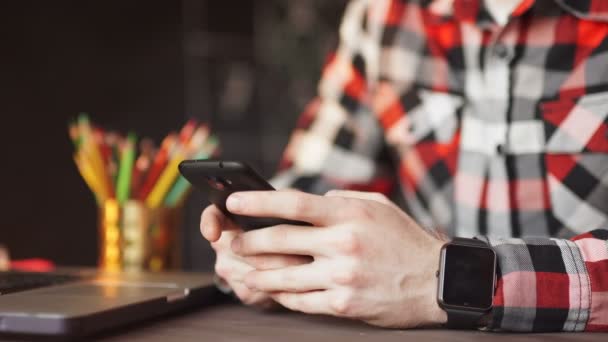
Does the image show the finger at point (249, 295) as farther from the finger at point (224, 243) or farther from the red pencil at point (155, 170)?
the red pencil at point (155, 170)

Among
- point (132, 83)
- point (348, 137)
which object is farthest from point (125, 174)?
point (132, 83)

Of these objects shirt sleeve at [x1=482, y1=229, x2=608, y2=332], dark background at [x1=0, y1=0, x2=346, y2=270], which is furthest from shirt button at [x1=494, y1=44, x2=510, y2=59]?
dark background at [x1=0, y1=0, x2=346, y2=270]

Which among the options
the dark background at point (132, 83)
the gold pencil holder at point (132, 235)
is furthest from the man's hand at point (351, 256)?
the dark background at point (132, 83)

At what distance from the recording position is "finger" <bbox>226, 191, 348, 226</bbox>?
634mm

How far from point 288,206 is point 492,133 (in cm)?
47

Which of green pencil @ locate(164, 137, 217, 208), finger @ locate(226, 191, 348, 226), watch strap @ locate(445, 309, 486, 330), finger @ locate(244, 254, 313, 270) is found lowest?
watch strap @ locate(445, 309, 486, 330)

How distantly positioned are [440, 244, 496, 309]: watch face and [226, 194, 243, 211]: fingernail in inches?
7.7

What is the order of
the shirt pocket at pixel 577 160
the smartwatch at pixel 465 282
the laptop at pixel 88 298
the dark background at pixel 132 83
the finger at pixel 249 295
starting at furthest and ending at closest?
1. the dark background at pixel 132 83
2. the shirt pocket at pixel 577 160
3. the finger at pixel 249 295
4. the smartwatch at pixel 465 282
5. the laptop at pixel 88 298

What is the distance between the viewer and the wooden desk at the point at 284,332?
0.62 meters

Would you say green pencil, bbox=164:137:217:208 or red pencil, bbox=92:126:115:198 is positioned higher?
red pencil, bbox=92:126:115:198

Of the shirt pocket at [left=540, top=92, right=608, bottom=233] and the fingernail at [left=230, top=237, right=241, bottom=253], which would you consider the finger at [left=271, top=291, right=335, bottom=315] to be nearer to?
the fingernail at [left=230, top=237, right=241, bottom=253]

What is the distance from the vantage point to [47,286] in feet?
2.51

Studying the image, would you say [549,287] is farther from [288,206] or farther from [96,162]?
[96,162]

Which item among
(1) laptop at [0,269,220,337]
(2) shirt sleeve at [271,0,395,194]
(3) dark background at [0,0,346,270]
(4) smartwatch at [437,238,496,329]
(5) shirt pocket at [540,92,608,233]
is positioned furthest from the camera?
(3) dark background at [0,0,346,270]
